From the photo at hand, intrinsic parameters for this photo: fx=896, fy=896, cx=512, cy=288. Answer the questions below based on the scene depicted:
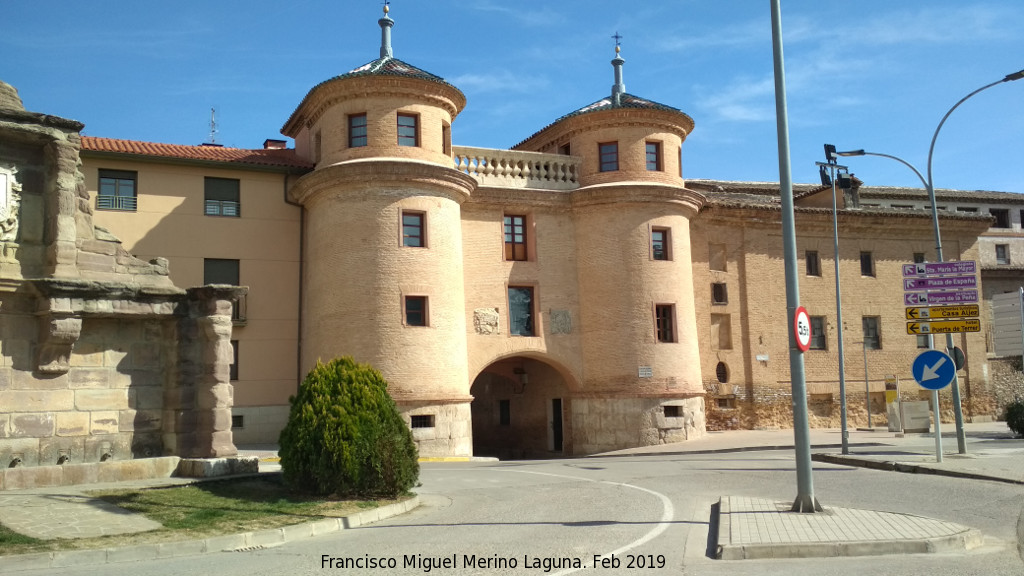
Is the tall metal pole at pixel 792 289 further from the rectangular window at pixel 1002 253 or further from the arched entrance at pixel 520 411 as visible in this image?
the rectangular window at pixel 1002 253

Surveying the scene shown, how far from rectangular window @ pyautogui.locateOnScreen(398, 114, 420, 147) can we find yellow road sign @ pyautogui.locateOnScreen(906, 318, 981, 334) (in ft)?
50.3

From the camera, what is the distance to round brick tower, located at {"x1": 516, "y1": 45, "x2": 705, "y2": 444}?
30312 millimetres

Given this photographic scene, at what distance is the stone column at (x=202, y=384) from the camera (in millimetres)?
15805

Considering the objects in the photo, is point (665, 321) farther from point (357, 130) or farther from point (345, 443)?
point (345, 443)

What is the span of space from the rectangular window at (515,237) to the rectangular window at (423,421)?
6.78 metres

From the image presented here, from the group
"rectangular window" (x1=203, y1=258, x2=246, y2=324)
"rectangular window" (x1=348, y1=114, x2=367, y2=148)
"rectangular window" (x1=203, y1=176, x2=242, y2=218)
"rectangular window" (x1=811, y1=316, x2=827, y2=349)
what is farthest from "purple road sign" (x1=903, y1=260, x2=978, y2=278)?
"rectangular window" (x1=203, y1=176, x2=242, y2=218)

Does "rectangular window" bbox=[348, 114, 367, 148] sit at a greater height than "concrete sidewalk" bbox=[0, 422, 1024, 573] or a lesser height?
greater

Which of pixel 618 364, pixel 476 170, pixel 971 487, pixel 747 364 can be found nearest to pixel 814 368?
pixel 747 364

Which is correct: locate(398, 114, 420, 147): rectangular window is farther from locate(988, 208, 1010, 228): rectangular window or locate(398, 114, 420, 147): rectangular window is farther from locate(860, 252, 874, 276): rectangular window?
locate(988, 208, 1010, 228): rectangular window

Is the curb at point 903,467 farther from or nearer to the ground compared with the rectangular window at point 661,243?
nearer to the ground

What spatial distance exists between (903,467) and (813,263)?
19.3 meters

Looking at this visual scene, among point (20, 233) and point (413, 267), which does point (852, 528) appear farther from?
point (413, 267)

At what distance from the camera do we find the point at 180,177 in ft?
90.2

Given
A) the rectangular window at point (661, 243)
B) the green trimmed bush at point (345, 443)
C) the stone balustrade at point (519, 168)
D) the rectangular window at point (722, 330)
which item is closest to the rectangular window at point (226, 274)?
the stone balustrade at point (519, 168)
